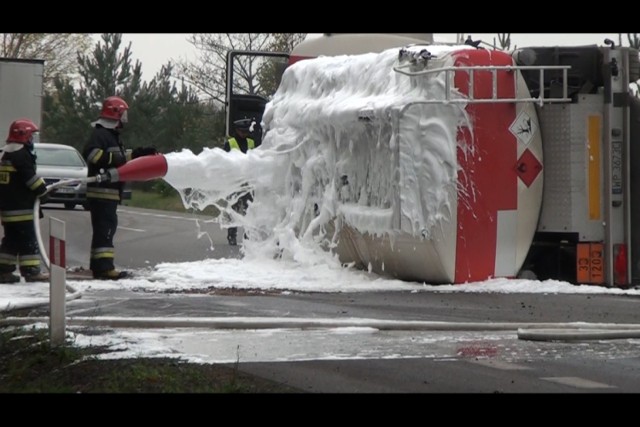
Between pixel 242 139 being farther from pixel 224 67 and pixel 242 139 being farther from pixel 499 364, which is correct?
pixel 224 67

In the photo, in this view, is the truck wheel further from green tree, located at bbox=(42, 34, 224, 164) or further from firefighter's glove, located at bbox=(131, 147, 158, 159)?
green tree, located at bbox=(42, 34, 224, 164)

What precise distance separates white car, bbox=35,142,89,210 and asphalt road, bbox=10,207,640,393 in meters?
17.6

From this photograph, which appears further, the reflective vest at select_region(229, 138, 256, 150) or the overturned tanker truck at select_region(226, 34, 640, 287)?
the reflective vest at select_region(229, 138, 256, 150)

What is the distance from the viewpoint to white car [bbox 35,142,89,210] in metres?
30.1

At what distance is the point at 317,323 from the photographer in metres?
10.1

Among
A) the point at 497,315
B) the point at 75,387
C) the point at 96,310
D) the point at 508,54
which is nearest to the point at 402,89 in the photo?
the point at 508,54

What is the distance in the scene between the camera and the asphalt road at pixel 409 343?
7.85 meters

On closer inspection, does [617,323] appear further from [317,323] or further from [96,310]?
[96,310]

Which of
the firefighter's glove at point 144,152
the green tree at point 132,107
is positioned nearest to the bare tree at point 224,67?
the green tree at point 132,107

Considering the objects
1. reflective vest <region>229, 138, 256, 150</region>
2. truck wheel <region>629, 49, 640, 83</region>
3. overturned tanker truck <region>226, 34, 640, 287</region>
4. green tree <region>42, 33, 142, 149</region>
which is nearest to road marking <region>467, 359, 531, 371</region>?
overturned tanker truck <region>226, 34, 640, 287</region>

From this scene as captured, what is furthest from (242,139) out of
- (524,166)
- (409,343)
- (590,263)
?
(409,343)

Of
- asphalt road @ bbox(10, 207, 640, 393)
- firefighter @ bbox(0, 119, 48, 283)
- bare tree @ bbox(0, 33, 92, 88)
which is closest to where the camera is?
asphalt road @ bbox(10, 207, 640, 393)

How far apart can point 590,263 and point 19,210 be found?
234 inches

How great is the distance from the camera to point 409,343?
31.1ft
